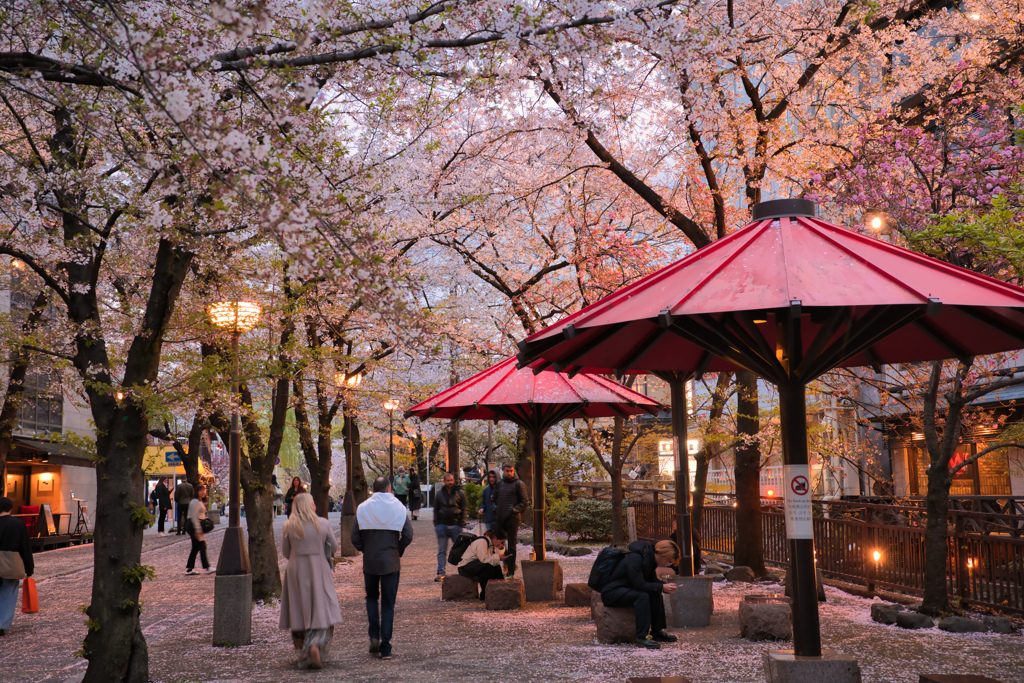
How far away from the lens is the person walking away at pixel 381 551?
30.9 ft

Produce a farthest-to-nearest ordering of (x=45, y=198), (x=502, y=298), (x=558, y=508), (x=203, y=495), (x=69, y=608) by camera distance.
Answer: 1. (x=502, y=298)
2. (x=558, y=508)
3. (x=203, y=495)
4. (x=69, y=608)
5. (x=45, y=198)

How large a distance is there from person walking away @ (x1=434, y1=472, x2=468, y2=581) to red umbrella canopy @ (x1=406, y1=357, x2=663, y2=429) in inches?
128

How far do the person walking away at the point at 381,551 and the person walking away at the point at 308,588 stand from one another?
1.32 ft

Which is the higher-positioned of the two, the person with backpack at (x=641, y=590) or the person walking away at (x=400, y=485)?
the person walking away at (x=400, y=485)

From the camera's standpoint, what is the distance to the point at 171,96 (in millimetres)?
4312

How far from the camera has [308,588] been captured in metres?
9.22

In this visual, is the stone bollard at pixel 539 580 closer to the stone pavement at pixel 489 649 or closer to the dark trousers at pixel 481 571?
the stone pavement at pixel 489 649

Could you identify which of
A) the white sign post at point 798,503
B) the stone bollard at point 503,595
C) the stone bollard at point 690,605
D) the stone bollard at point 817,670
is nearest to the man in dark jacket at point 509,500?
the stone bollard at point 503,595

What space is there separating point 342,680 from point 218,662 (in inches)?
77.8

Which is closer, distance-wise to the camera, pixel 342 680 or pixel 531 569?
pixel 342 680

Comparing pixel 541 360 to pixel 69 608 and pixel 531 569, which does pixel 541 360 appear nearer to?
pixel 531 569

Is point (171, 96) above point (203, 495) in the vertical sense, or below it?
above

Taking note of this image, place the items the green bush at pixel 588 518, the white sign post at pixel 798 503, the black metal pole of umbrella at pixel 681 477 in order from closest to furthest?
the white sign post at pixel 798 503
the black metal pole of umbrella at pixel 681 477
the green bush at pixel 588 518

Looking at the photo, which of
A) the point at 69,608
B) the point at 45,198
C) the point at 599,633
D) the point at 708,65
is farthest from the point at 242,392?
the point at 708,65
